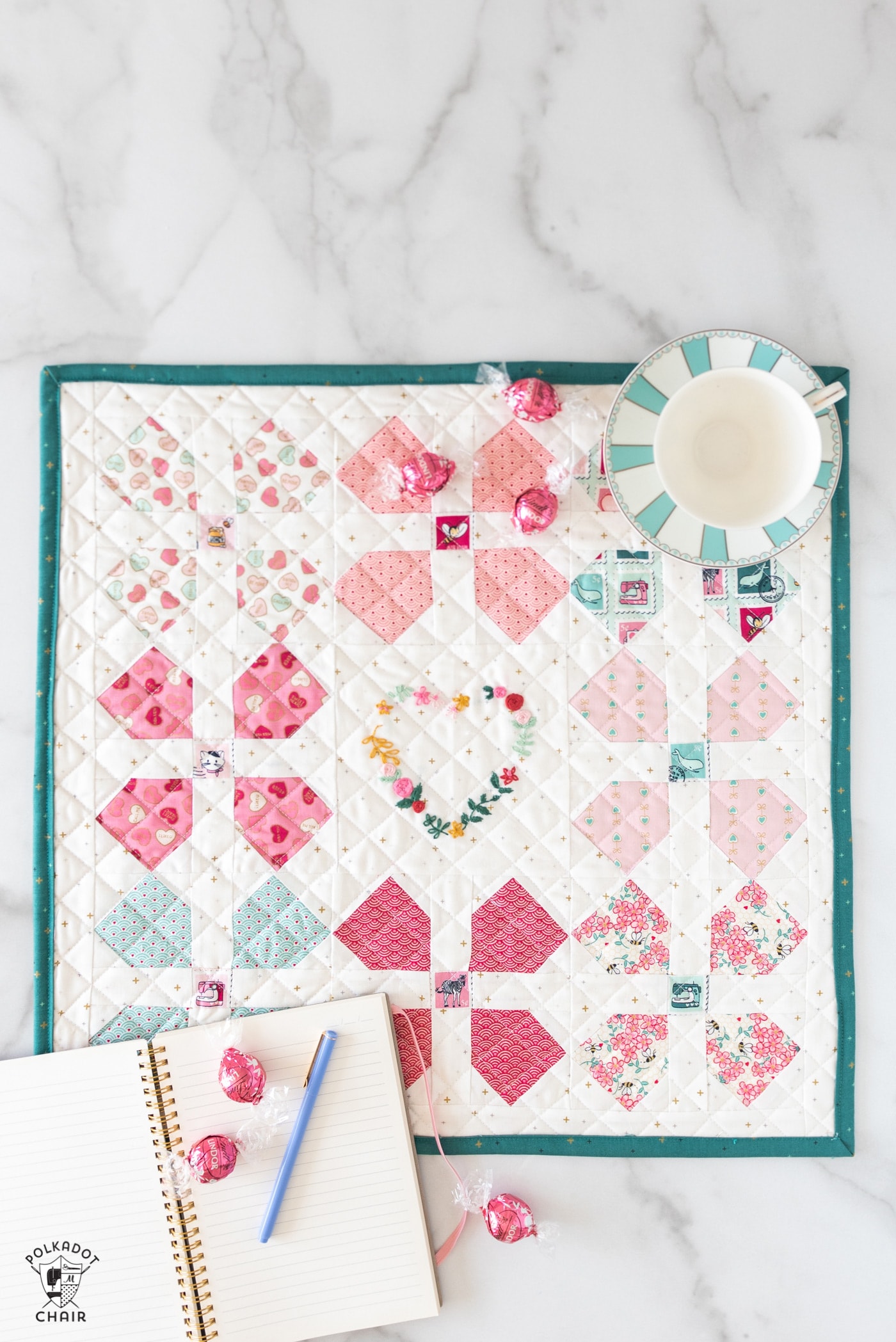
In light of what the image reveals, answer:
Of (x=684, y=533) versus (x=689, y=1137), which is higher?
(x=684, y=533)

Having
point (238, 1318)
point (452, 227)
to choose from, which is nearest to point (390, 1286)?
point (238, 1318)

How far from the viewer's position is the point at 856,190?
869mm

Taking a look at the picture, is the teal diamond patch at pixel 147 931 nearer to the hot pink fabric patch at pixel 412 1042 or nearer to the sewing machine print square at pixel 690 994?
the hot pink fabric patch at pixel 412 1042

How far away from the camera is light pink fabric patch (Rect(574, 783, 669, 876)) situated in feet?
2.82

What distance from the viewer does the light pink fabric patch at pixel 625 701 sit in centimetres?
86

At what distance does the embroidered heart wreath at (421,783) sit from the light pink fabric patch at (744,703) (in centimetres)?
19

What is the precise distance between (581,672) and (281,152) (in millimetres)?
640

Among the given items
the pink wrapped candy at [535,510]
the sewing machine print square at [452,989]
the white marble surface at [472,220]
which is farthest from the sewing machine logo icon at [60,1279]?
the pink wrapped candy at [535,510]

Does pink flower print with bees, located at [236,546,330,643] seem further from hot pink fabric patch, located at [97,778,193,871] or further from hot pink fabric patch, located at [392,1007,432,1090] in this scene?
hot pink fabric patch, located at [392,1007,432,1090]

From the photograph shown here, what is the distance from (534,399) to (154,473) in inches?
16.0

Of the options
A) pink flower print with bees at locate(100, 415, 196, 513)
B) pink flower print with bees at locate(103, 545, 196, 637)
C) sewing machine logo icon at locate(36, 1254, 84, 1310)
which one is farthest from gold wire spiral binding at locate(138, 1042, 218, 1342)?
pink flower print with bees at locate(100, 415, 196, 513)

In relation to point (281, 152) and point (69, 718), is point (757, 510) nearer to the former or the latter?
point (281, 152)

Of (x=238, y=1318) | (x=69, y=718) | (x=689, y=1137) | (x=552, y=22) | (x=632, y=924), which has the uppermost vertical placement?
(x=552, y=22)

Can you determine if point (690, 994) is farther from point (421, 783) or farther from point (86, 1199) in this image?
point (86, 1199)
